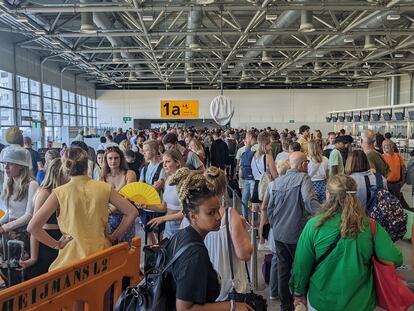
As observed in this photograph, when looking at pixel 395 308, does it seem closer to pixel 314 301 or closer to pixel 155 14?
pixel 314 301

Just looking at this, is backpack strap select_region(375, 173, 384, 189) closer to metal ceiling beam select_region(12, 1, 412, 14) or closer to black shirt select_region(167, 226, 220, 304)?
black shirt select_region(167, 226, 220, 304)

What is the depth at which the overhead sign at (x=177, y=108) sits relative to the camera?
19737mm

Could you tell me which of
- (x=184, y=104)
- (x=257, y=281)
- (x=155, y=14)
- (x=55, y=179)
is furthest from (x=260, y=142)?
(x=184, y=104)

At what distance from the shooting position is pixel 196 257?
1.51m

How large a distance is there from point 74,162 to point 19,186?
3.26 feet

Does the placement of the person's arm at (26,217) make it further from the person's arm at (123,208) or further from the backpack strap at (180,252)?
the backpack strap at (180,252)

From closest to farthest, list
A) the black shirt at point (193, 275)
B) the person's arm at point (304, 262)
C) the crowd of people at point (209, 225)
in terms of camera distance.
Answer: the black shirt at point (193, 275)
the crowd of people at point (209, 225)
the person's arm at point (304, 262)

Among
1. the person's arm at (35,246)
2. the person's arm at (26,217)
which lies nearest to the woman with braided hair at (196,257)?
the person's arm at (35,246)

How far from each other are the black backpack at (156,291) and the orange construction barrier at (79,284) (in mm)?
445

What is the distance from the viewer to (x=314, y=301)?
8.16 ft

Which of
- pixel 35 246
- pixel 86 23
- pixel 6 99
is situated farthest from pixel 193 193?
pixel 6 99

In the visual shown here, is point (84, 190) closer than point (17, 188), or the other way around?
point (84, 190)

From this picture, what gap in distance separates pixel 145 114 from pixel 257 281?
2790cm

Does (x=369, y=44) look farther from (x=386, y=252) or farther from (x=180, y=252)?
(x=180, y=252)
